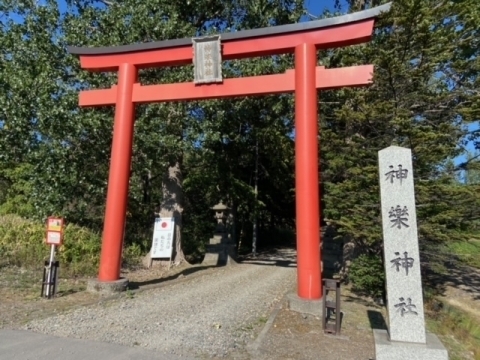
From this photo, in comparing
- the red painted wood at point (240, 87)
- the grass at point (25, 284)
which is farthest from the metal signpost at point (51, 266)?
the red painted wood at point (240, 87)

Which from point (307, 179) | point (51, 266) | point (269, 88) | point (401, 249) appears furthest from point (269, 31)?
point (51, 266)

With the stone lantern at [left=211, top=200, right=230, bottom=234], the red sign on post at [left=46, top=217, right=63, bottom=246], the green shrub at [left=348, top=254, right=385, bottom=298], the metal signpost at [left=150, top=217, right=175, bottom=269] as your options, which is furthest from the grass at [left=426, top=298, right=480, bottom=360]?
the stone lantern at [left=211, top=200, right=230, bottom=234]

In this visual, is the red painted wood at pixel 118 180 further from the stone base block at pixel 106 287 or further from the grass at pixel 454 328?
the grass at pixel 454 328

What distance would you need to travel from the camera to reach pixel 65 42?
9.46m

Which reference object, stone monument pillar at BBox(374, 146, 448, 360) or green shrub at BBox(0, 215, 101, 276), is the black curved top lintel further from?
green shrub at BBox(0, 215, 101, 276)

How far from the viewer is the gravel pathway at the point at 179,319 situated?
4.54m

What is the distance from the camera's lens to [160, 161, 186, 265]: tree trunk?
11.7 m

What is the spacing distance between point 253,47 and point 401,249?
4724mm

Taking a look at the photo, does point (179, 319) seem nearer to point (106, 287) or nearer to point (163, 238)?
point (106, 287)

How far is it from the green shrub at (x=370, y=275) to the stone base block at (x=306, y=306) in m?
1.88

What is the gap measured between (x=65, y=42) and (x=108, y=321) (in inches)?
290

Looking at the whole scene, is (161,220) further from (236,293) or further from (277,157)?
(277,157)

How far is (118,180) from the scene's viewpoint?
740 centimetres

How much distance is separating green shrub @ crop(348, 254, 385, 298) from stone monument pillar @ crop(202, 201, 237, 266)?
19.2ft
